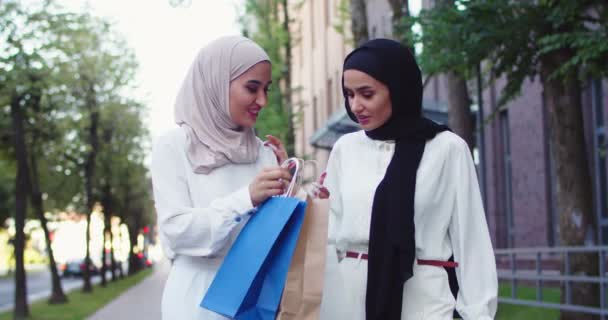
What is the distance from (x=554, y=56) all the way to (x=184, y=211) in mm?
7346

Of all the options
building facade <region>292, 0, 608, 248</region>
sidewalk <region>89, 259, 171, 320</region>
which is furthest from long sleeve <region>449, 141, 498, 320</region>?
sidewalk <region>89, 259, 171, 320</region>

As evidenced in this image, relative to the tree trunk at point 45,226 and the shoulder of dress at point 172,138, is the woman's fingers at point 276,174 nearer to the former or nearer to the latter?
the shoulder of dress at point 172,138

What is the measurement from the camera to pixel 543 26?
9.50 m

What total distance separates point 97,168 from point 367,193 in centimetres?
3272

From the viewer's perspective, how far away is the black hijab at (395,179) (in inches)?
136

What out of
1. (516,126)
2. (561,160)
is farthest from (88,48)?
(561,160)

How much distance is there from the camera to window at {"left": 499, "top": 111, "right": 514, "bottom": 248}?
20.2m

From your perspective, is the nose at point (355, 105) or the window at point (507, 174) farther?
the window at point (507, 174)

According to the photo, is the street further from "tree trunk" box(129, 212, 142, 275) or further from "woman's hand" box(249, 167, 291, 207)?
"woman's hand" box(249, 167, 291, 207)

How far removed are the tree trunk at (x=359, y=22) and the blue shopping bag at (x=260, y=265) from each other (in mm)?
11189

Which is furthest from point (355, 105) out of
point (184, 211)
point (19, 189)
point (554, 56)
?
point (19, 189)

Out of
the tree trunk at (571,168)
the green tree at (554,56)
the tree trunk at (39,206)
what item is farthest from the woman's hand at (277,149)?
the tree trunk at (39,206)

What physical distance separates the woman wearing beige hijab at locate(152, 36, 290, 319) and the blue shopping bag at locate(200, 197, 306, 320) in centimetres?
11

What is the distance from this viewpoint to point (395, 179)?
11.6ft
